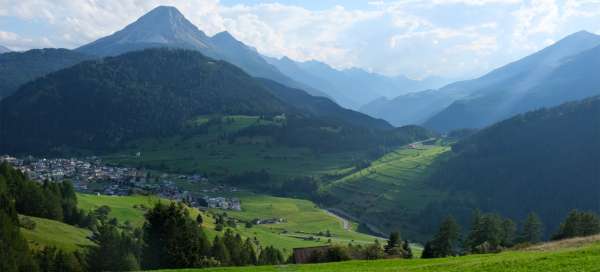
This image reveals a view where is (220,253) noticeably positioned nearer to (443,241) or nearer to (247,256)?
(247,256)

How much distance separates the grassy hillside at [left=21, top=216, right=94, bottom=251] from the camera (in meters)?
78.9

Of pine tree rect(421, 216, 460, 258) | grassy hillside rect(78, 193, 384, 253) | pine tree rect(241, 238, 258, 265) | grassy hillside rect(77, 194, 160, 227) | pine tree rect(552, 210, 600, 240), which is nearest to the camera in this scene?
pine tree rect(552, 210, 600, 240)

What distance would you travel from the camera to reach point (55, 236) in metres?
84.3

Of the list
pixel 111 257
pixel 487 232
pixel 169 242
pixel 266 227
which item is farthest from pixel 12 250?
pixel 266 227

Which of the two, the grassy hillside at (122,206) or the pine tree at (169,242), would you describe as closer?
the pine tree at (169,242)

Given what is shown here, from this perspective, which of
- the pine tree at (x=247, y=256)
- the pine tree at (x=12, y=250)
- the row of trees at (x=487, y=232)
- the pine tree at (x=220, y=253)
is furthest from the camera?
the pine tree at (x=247, y=256)

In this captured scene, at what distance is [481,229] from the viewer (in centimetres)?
8556

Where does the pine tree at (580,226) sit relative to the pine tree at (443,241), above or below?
above

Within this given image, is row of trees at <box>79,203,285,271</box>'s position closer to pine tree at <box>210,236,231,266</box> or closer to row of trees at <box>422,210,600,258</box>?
pine tree at <box>210,236,231,266</box>

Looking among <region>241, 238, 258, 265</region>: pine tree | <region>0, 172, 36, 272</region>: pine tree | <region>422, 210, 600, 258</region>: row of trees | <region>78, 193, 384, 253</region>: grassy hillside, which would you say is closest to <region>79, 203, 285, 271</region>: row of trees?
<region>0, 172, 36, 272</region>: pine tree

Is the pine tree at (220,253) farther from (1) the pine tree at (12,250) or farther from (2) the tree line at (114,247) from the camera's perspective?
(1) the pine tree at (12,250)

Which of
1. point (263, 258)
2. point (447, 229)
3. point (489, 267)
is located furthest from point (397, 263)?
point (263, 258)

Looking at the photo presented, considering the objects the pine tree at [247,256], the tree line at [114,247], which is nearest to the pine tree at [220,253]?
the tree line at [114,247]

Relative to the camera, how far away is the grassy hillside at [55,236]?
78.9 m
